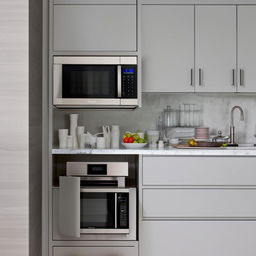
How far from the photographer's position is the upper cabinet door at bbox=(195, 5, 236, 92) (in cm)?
305

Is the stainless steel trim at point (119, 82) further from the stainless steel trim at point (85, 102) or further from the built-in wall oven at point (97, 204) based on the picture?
the built-in wall oven at point (97, 204)

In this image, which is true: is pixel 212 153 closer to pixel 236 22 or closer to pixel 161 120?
pixel 161 120

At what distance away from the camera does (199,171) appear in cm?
277

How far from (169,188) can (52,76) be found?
121cm

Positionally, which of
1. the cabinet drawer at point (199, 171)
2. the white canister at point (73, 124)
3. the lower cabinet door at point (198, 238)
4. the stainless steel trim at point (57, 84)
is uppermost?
the stainless steel trim at point (57, 84)

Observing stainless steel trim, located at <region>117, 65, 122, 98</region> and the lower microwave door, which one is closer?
the lower microwave door

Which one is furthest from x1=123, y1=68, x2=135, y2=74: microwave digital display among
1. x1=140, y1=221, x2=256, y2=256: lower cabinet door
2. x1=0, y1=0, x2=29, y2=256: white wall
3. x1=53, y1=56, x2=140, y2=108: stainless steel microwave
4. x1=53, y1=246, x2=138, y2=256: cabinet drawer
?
x1=53, y1=246, x2=138, y2=256: cabinet drawer

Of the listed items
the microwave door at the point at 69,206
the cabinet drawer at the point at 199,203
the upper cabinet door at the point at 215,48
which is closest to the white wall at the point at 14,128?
the microwave door at the point at 69,206

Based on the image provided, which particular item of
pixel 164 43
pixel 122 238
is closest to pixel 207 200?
pixel 122 238

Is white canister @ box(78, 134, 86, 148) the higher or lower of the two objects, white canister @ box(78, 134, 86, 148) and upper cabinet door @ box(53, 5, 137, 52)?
the lower

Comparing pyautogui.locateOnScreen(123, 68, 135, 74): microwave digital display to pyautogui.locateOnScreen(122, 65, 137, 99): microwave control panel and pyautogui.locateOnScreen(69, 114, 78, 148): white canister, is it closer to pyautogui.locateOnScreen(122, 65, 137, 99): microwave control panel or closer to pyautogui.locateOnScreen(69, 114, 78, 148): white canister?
pyautogui.locateOnScreen(122, 65, 137, 99): microwave control panel

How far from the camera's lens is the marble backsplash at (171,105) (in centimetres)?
338

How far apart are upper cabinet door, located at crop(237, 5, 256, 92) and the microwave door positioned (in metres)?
1.54

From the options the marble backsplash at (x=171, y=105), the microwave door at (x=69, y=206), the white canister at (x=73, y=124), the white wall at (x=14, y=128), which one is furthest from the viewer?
the marble backsplash at (x=171, y=105)
